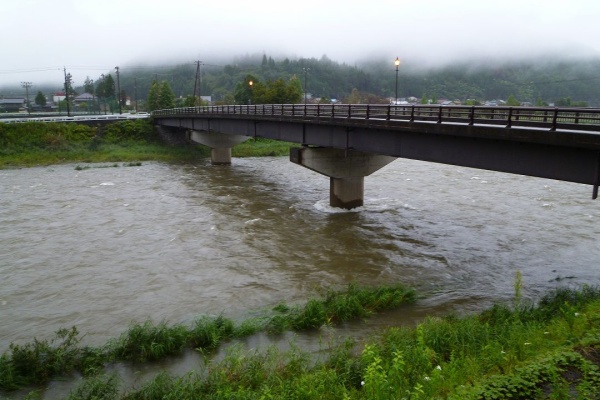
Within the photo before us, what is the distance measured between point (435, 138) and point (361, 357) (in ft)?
43.0

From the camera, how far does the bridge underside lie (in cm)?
1571

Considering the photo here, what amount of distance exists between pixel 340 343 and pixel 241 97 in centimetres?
9502

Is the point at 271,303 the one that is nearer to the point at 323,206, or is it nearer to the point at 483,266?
the point at 483,266

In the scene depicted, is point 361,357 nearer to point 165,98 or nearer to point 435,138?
point 435,138

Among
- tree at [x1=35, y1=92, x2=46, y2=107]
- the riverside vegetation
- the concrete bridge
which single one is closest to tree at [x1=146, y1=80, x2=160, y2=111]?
tree at [x1=35, y1=92, x2=46, y2=107]

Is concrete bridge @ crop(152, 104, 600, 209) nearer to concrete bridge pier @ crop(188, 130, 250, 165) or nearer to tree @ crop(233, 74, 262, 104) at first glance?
concrete bridge pier @ crop(188, 130, 250, 165)

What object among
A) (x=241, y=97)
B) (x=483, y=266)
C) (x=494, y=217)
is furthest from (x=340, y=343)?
(x=241, y=97)

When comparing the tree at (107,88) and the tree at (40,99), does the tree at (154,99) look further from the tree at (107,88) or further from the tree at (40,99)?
the tree at (40,99)

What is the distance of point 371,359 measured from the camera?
10.7m

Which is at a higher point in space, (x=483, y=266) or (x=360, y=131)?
(x=360, y=131)

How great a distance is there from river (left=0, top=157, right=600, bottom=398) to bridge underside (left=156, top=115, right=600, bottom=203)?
4125 mm

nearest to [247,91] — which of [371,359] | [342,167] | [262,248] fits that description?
[342,167]

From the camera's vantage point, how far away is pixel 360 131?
2734 cm

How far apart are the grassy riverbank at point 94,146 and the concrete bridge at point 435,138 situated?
65.6ft
